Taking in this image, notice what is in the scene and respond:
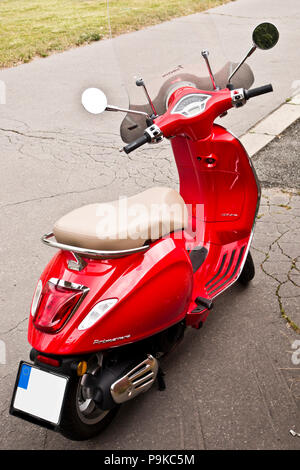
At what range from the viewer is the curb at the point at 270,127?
16.8 ft

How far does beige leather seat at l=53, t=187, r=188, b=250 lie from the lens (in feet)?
6.75

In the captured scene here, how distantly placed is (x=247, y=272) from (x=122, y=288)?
1217mm

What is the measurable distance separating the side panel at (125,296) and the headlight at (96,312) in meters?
0.01

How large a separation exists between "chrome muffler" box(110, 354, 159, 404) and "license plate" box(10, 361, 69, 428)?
0.74 ft

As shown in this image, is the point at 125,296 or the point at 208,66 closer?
the point at 125,296

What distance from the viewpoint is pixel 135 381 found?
2.14 m

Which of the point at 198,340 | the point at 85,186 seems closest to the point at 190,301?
the point at 198,340

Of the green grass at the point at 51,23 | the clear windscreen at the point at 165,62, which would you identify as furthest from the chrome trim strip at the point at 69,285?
the green grass at the point at 51,23

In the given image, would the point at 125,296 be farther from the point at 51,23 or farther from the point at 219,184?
the point at 51,23

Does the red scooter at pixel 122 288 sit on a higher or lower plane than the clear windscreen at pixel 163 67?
lower

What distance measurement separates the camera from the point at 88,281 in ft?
6.71

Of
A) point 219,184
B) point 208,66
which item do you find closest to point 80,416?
point 219,184

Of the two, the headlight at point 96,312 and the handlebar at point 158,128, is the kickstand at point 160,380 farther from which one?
the handlebar at point 158,128
